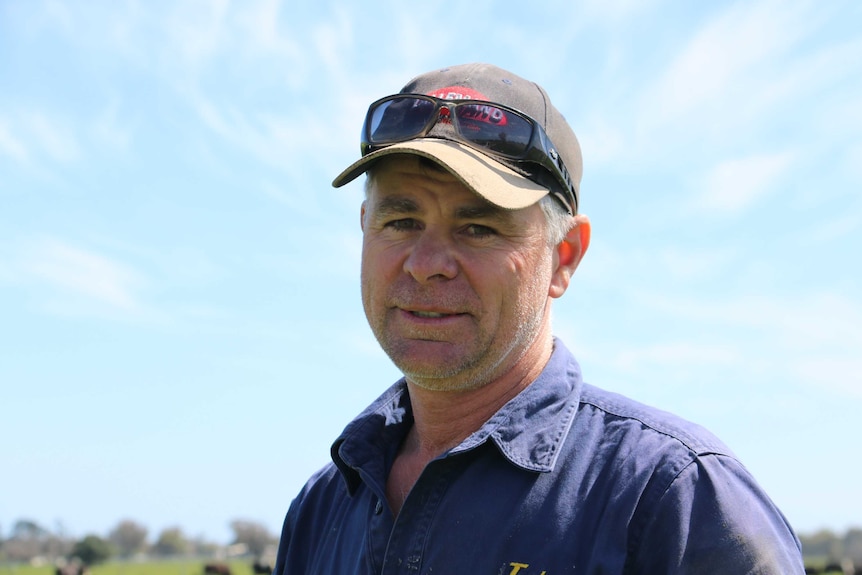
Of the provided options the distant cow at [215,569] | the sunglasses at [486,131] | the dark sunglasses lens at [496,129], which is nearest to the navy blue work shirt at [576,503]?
the sunglasses at [486,131]

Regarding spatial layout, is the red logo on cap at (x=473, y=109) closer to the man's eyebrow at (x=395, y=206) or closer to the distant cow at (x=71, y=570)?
the man's eyebrow at (x=395, y=206)

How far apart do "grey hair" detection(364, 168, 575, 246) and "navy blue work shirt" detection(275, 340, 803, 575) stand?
372 millimetres

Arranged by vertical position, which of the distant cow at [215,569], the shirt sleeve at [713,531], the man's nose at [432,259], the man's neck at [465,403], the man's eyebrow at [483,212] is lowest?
the shirt sleeve at [713,531]

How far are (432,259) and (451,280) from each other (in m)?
0.08

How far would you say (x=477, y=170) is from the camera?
8.92 feet

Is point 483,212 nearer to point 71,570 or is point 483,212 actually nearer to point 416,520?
point 416,520

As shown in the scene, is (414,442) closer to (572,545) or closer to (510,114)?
(572,545)

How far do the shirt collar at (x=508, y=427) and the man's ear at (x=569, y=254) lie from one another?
0.62 ft

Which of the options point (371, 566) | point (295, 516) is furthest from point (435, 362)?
point (295, 516)

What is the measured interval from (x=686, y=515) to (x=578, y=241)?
1.12 m

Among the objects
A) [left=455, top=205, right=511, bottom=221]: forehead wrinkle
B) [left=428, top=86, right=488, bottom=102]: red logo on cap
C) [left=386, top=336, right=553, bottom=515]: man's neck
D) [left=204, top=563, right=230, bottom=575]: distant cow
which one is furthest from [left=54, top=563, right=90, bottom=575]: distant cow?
[left=455, top=205, right=511, bottom=221]: forehead wrinkle

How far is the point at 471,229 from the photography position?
275cm

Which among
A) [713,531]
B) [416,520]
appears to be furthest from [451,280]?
[713,531]

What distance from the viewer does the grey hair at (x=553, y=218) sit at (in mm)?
2875
